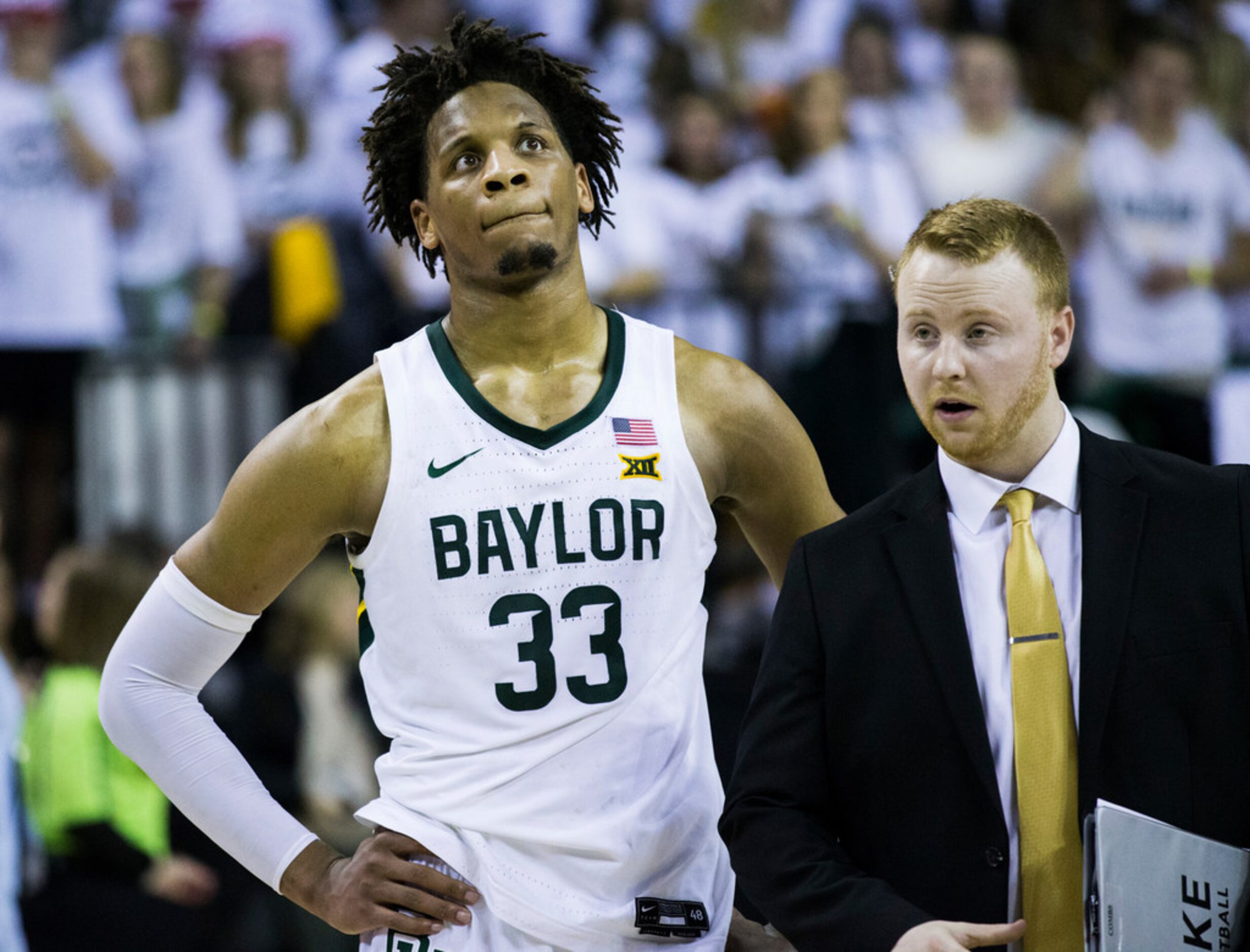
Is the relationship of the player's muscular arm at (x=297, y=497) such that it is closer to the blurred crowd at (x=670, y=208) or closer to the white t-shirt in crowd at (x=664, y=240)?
the blurred crowd at (x=670, y=208)

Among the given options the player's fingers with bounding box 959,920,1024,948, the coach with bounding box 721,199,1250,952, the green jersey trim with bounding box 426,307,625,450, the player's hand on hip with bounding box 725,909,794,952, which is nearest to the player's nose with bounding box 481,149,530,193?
the green jersey trim with bounding box 426,307,625,450

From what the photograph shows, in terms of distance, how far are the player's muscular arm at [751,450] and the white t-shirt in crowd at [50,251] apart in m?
5.12

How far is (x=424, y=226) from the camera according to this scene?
309 centimetres

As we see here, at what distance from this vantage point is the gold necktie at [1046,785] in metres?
2.27

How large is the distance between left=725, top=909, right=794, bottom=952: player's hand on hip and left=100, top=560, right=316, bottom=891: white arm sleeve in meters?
0.79

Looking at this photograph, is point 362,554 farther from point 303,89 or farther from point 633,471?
point 303,89

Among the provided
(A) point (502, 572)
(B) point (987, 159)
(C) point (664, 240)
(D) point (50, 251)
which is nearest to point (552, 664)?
(A) point (502, 572)

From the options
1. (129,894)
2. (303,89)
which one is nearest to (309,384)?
(303,89)

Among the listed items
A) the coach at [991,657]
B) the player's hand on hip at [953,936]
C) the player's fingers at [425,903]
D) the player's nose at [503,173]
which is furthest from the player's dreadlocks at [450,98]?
the player's hand on hip at [953,936]

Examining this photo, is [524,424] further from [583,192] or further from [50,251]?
[50,251]

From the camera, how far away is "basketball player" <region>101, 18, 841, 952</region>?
276 cm

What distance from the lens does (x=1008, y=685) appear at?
2348mm

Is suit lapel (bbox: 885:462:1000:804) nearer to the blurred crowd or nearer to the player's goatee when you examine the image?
the player's goatee

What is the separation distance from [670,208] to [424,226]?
14.5 feet
